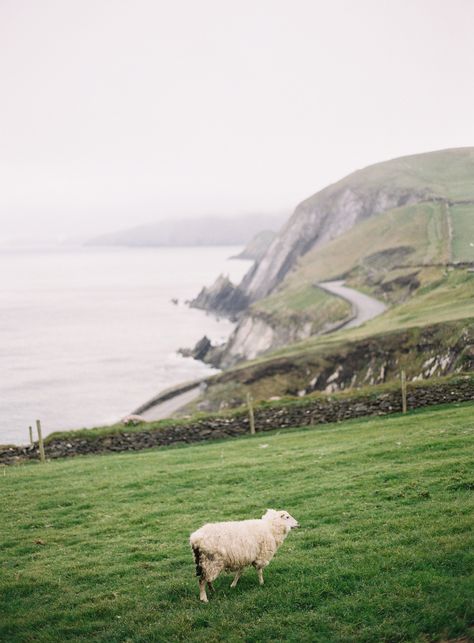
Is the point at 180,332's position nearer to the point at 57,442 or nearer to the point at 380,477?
the point at 57,442

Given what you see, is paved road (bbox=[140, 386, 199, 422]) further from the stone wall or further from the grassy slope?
the stone wall

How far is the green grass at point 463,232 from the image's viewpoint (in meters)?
99.2

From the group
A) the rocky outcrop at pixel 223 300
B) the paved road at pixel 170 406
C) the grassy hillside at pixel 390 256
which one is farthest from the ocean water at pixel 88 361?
the grassy hillside at pixel 390 256

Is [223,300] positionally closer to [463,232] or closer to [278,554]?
[463,232]

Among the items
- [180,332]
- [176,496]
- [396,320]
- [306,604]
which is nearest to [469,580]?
[306,604]

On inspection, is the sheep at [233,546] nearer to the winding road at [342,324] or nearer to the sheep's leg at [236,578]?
the sheep's leg at [236,578]

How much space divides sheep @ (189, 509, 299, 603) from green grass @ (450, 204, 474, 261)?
294 feet

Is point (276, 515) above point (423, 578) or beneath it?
above

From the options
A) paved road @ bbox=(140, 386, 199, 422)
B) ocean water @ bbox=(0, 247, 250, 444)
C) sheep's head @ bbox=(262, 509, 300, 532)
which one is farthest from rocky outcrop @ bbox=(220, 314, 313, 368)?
sheep's head @ bbox=(262, 509, 300, 532)

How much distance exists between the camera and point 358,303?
333ft

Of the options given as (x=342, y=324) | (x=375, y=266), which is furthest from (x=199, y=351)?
(x=375, y=266)

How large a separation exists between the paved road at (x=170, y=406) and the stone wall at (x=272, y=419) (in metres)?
33.5

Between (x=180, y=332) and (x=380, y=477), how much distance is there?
5185 inches

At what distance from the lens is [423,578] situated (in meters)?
11.7
